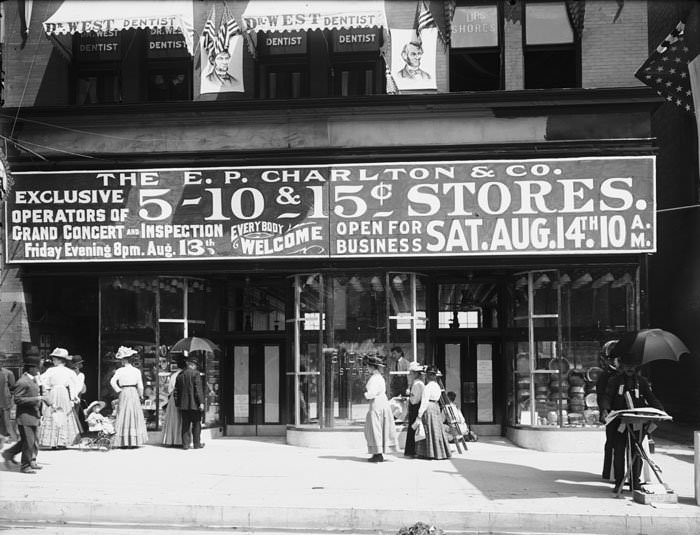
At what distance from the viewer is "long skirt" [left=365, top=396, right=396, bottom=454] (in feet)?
46.8

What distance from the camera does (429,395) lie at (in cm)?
1445

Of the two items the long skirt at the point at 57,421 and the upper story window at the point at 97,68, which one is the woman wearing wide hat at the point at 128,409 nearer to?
the long skirt at the point at 57,421

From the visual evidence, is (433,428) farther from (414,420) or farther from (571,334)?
(571,334)

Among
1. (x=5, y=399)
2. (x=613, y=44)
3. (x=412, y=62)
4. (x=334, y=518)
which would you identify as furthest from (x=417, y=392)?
(x=613, y=44)

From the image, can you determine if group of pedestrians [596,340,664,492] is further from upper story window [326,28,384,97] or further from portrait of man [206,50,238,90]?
portrait of man [206,50,238,90]

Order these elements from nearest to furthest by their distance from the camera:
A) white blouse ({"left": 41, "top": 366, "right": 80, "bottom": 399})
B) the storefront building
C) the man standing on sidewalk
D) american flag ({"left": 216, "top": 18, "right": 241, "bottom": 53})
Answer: the man standing on sidewalk
white blouse ({"left": 41, "top": 366, "right": 80, "bottom": 399})
the storefront building
american flag ({"left": 216, "top": 18, "right": 241, "bottom": 53})

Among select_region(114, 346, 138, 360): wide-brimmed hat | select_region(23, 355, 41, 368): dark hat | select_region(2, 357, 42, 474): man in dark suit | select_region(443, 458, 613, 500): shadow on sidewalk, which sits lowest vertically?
select_region(443, 458, 613, 500): shadow on sidewalk

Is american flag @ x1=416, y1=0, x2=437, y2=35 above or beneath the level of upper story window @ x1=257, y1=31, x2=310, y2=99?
above

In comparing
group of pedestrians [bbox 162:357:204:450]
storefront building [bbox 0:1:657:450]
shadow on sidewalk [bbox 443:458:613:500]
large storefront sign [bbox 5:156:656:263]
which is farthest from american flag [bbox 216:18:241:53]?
shadow on sidewalk [bbox 443:458:613:500]

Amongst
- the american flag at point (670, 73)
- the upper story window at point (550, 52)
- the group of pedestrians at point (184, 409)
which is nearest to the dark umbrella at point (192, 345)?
the group of pedestrians at point (184, 409)

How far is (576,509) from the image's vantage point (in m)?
10.3

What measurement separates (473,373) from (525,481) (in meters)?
5.94

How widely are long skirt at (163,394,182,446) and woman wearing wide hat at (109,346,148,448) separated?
21.6 inches

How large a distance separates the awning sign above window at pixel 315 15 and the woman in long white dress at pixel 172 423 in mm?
6785
